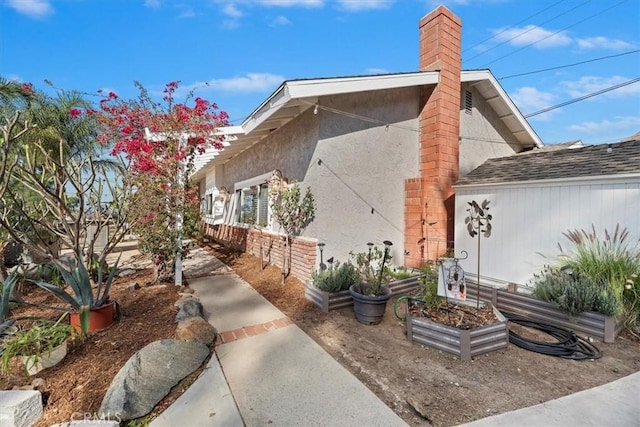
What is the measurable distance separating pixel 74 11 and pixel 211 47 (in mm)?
2900

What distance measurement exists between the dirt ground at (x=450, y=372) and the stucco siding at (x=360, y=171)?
219 centimetres

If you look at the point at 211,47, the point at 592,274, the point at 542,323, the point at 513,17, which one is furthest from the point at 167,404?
the point at 513,17

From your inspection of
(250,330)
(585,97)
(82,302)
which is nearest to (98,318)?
(82,302)

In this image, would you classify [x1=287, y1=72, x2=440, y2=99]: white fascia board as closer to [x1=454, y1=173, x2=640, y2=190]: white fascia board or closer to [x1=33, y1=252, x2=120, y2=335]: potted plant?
[x1=454, y1=173, x2=640, y2=190]: white fascia board

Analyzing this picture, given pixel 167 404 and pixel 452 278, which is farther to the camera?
pixel 452 278

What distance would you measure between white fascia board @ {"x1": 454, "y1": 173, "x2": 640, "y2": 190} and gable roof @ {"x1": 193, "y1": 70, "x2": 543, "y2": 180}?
2.63 m

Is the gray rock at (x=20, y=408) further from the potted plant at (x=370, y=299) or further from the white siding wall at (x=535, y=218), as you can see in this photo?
the white siding wall at (x=535, y=218)

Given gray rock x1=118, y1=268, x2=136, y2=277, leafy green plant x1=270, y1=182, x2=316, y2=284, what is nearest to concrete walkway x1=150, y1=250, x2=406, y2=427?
leafy green plant x1=270, y1=182, x2=316, y2=284

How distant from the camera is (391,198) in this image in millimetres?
6957

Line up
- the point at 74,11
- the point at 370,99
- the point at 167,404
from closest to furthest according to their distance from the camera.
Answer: the point at 167,404
the point at 74,11
the point at 370,99

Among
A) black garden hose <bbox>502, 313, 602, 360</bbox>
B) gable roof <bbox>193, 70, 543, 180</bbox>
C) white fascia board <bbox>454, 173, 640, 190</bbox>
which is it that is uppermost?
gable roof <bbox>193, 70, 543, 180</bbox>

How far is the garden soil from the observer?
270cm

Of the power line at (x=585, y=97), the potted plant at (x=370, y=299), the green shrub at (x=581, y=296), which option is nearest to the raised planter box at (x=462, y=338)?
the potted plant at (x=370, y=299)

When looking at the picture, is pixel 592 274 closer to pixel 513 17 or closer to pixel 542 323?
pixel 542 323
